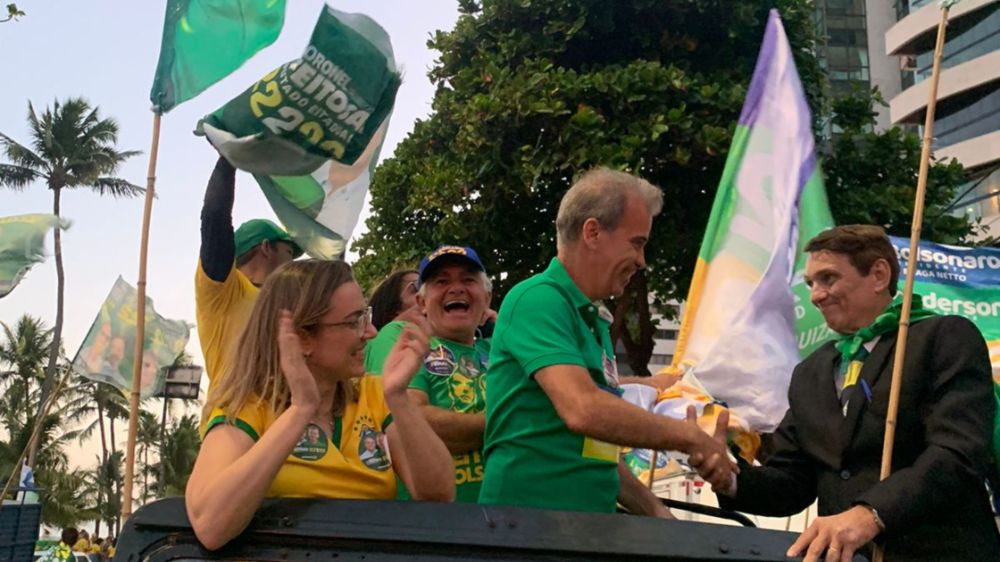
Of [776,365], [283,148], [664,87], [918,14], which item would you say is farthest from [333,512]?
[918,14]

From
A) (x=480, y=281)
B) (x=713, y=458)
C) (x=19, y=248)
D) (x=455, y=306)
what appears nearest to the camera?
(x=713, y=458)

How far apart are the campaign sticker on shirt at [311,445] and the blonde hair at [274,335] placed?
85 millimetres

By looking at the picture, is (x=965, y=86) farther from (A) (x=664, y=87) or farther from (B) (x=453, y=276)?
(B) (x=453, y=276)

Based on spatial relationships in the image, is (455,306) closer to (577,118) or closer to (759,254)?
(759,254)

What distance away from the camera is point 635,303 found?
12203 millimetres

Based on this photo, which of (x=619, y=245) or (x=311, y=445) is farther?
(x=619, y=245)

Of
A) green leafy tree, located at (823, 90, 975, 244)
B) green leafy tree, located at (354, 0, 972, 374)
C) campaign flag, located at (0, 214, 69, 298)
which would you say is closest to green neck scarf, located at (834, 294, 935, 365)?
campaign flag, located at (0, 214, 69, 298)

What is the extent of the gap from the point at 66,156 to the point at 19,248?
3755cm

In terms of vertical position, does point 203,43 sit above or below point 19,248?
above

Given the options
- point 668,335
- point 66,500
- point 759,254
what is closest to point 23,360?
point 66,500

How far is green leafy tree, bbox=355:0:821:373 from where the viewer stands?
10.9 metres

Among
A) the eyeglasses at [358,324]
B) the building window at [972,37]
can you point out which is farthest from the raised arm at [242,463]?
the building window at [972,37]

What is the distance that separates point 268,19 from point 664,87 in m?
8.35

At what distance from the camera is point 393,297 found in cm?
461
